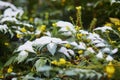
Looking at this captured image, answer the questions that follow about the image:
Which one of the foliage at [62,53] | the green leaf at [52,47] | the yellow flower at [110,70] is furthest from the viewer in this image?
the green leaf at [52,47]

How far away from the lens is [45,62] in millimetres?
1856

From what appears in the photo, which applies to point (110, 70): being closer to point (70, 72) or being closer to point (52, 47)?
point (70, 72)

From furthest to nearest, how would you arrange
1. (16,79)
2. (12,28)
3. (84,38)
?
(12,28)
(84,38)
(16,79)

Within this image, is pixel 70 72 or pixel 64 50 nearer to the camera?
pixel 70 72

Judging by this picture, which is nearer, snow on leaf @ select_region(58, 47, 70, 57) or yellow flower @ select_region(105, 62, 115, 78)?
yellow flower @ select_region(105, 62, 115, 78)

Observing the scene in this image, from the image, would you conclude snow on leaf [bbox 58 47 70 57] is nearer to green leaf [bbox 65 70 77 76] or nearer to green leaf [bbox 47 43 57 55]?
green leaf [bbox 47 43 57 55]

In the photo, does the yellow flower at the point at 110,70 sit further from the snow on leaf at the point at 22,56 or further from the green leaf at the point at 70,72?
the snow on leaf at the point at 22,56

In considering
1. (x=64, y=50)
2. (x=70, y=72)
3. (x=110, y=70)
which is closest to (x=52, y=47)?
(x=64, y=50)

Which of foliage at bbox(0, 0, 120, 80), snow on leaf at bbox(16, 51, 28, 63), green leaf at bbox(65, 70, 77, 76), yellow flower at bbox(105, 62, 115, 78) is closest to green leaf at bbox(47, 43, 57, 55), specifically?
foliage at bbox(0, 0, 120, 80)

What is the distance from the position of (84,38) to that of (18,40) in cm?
68

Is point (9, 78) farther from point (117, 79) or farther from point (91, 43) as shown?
point (117, 79)

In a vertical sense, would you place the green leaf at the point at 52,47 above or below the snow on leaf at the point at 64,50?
above

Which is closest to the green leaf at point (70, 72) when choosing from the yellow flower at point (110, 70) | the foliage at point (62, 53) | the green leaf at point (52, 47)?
the foliage at point (62, 53)

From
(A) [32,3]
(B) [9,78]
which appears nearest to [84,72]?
(B) [9,78]
